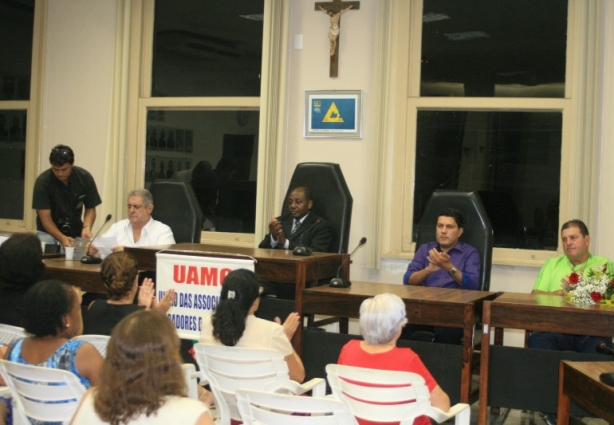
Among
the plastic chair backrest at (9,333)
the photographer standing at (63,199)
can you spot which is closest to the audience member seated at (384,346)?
the plastic chair backrest at (9,333)

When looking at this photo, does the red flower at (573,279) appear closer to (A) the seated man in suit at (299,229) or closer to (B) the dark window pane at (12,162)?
(A) the seated man in suit at (299,229)

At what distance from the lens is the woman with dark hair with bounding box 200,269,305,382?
298 cm

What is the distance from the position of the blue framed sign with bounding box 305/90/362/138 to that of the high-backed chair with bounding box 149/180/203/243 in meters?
1.11

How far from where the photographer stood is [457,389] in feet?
12.0

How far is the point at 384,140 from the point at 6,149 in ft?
11.4

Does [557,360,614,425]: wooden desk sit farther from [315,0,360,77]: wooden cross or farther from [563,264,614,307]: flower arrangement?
[315,0,360,77]: wooden cross

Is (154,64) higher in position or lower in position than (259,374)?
higher

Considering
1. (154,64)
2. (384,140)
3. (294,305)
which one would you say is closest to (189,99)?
(154,64)

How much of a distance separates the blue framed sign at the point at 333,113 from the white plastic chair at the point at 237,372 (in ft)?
10.6

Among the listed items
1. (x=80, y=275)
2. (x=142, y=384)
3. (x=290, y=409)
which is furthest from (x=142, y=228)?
(x=142, y=384)

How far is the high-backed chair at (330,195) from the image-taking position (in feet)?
16.7

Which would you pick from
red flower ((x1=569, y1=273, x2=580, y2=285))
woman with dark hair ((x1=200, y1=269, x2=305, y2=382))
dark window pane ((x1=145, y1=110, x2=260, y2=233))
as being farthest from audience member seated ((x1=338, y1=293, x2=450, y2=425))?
dark window pane ((x1=145, y1=110, x2=260, y2=233))

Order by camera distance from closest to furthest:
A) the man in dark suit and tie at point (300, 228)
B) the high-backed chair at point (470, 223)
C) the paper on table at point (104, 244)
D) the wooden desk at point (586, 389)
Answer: the wooden desk at point (586, 389)
the high-backed chair at point (470, 223)
the paper on table at point (104, 244)
the man in dark suit and tie at point (300, 228)

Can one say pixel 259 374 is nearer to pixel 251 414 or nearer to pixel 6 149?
pixel 251 414
